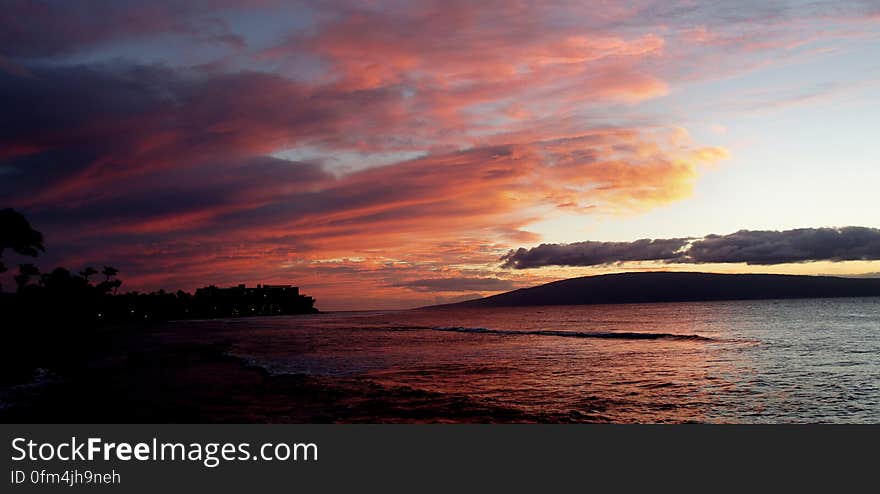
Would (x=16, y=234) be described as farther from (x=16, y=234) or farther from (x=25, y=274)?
(x=25, y=274)

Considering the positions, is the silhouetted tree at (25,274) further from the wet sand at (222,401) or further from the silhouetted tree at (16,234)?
the wet sand at (222,401)

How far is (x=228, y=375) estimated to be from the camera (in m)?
32.0

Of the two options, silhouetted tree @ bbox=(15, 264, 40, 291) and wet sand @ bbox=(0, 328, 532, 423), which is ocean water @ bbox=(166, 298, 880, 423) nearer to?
wet sand @ bbox=(0, 328, 532, 423)

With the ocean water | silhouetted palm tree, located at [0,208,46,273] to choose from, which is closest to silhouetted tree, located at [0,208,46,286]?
silhouetted palm tree, located at [0,208,46,273]

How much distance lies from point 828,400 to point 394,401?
1902 cm

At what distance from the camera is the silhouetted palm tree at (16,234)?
54594 millimetres

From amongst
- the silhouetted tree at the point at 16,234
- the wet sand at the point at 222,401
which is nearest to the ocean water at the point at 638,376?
the wet sand at the point at 222,401

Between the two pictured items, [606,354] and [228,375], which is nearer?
[228,375]

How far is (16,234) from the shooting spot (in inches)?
2188

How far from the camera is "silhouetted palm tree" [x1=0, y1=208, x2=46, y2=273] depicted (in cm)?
5459

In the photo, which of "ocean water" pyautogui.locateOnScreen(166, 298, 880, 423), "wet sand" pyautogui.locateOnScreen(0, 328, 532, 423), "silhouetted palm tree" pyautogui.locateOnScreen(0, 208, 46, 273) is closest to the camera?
"wet sand" pyautogui.locateOnScreen(0, 328, 532, 423)

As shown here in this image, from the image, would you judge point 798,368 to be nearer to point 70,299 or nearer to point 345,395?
point 345,395

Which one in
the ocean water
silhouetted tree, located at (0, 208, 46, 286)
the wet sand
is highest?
silhouetted tree, located at (0, 208, 46, 286)
